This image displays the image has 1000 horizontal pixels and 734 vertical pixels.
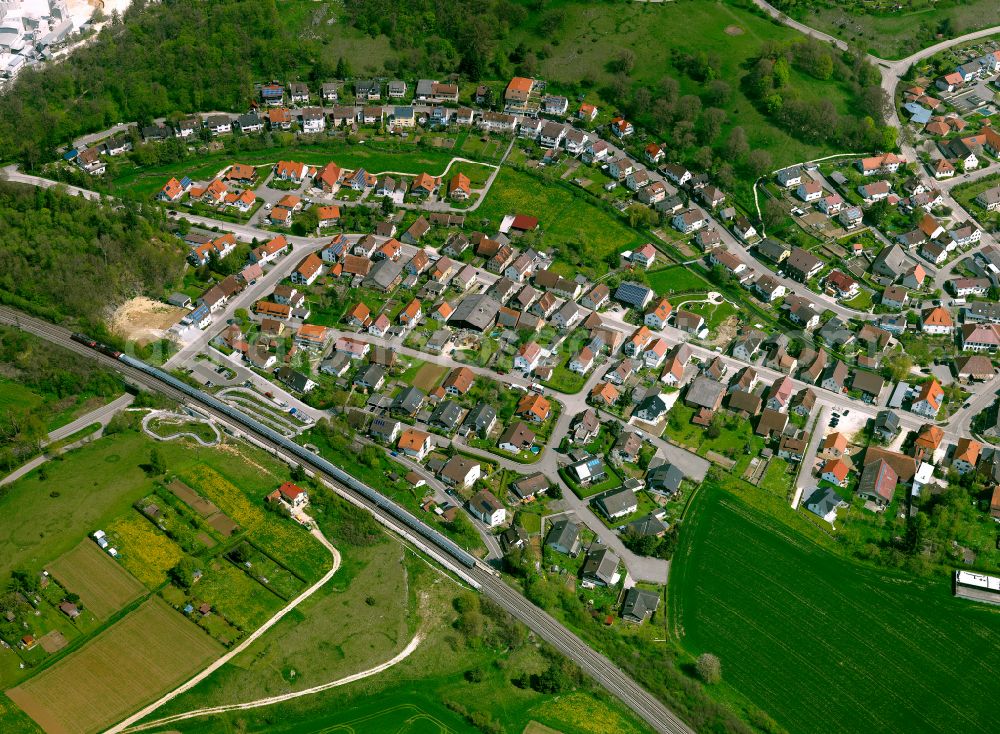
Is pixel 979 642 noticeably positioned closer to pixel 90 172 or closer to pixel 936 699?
pixel 936 699

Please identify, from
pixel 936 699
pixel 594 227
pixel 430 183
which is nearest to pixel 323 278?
pixel 430 183

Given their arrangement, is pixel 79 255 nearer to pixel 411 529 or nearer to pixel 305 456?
pixel 305 456

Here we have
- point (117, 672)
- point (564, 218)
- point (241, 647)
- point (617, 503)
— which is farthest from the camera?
point (564, 218)

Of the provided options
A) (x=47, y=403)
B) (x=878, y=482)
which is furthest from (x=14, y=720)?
(x=878, y=482)

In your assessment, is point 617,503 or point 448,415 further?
point 448,415

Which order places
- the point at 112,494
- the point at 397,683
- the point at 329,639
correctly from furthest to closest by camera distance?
the point at 112,494 → the point at 329,639 → the point at 397,683

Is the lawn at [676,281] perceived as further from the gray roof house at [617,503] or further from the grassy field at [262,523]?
the grassy field at [262,523]
